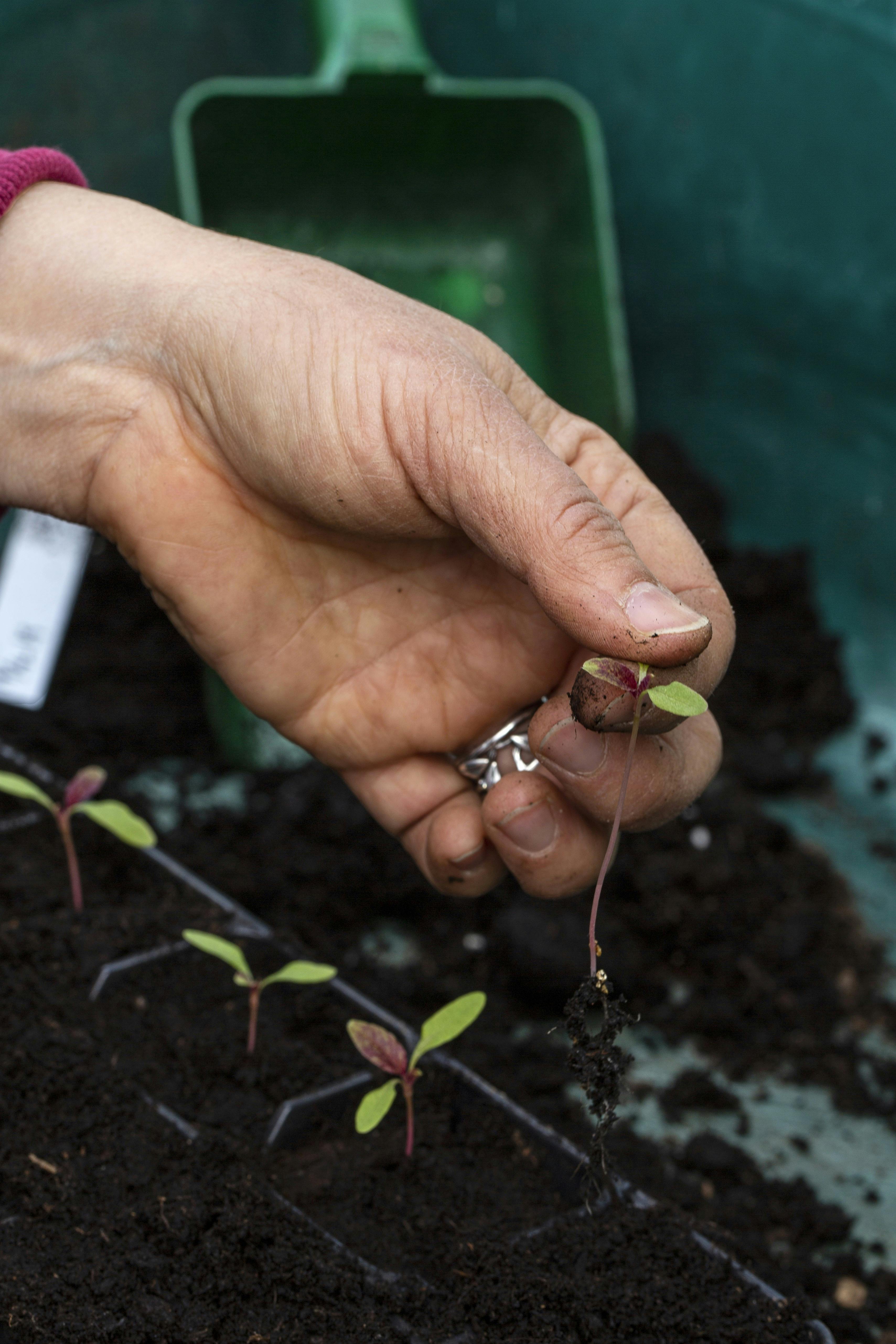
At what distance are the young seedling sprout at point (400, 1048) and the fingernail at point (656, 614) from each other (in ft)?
1.03

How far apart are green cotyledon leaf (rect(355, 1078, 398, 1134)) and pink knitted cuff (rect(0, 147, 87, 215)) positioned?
86cm

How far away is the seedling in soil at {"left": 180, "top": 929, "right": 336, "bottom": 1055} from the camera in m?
1.02

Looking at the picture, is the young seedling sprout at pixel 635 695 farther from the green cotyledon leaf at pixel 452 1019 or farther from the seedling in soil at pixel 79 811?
the seedling in soil at pixel 79 811

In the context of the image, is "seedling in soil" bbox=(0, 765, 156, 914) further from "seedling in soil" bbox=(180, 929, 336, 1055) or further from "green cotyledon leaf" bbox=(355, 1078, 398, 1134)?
"green cotyledon leaf" bbox=(355, 1078, 398, 1134)

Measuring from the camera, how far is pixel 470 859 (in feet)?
3.59

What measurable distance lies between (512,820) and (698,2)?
1.64 metres

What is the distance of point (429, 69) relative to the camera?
2021mm

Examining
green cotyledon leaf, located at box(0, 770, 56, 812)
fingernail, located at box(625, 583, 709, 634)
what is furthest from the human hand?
green cotyledon leaf, located at box(0, 770, 56, 812)

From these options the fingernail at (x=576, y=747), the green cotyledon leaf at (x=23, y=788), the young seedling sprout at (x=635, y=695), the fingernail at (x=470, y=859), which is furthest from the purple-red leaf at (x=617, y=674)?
the green cotyledon leaf at (x=23, y=788)

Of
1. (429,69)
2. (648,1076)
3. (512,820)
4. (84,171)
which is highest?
(429,69)

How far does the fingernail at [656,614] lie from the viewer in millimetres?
780

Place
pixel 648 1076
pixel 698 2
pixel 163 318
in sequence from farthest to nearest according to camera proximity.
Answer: pixel 698 2, pixel 648 1076, pixel 163 318

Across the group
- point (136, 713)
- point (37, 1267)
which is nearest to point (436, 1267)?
point (37, 1267)

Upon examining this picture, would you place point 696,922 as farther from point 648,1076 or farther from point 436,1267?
point 436,1267
